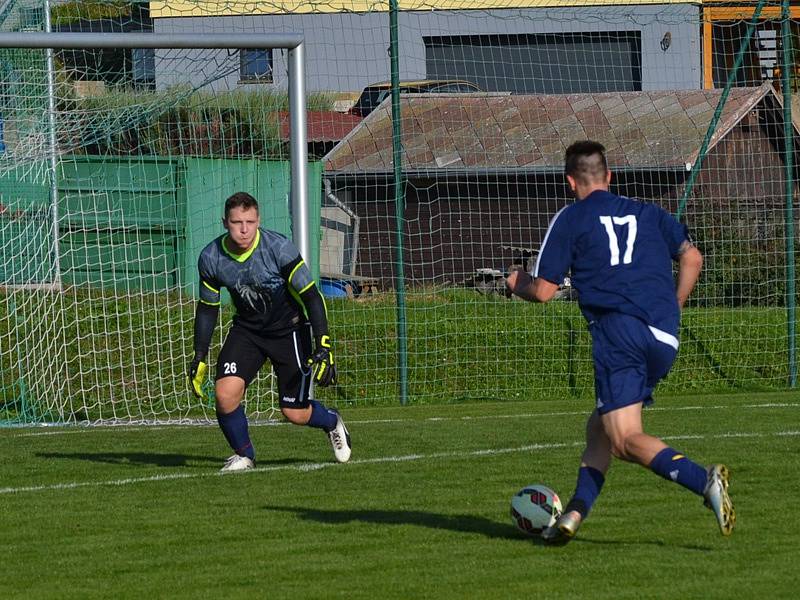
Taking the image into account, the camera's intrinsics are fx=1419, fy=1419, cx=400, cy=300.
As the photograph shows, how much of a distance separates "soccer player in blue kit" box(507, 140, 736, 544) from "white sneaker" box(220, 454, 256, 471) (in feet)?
11.1

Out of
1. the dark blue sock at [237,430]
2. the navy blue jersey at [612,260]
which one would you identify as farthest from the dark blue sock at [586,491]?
the dark blue sock at [237,430]

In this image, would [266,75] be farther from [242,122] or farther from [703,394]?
[703,394]

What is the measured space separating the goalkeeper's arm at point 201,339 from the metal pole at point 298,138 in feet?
10.3

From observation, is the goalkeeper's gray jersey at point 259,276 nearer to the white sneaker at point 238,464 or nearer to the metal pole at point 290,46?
the white sneaker at point 238,464

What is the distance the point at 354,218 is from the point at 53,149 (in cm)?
373

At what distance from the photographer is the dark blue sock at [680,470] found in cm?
591

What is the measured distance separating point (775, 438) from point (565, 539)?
4326mm

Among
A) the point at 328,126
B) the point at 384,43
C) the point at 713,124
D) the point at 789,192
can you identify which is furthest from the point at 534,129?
the point at 789,192

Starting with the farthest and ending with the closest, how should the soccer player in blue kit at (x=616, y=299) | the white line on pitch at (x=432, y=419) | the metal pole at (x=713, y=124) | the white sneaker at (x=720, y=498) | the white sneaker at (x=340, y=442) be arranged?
the metal pole at (x=713, y=124) → the white line on pitch at (x=432, y=419) → the white sneaker at (x=340, y=442) → the soccer player in blue kit at (x=616, y=299) → the white sneaker at (x=720, y=498)

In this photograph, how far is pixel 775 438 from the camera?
9.99 m

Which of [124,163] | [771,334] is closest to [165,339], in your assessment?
[124,163]

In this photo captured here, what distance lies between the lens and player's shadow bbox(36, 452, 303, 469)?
961 centimetres

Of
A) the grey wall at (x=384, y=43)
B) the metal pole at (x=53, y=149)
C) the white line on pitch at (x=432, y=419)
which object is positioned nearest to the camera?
the white line on pitch at (x=432, y=419)

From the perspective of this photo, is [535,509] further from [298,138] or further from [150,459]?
[298,138]
